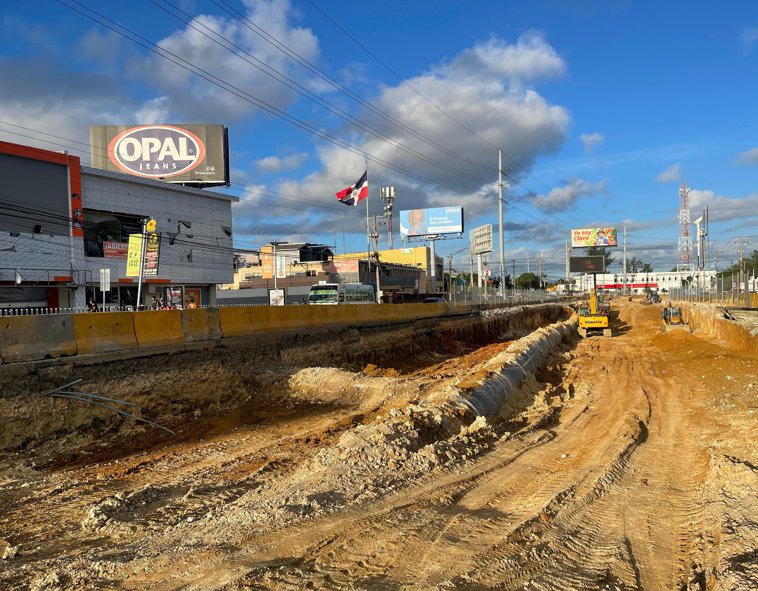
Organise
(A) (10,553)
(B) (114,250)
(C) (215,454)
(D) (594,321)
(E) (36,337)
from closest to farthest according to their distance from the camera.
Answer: (A) (10,553), (C) (215,454), (E) (36,337), (D) (594,321), (B) (114,250)

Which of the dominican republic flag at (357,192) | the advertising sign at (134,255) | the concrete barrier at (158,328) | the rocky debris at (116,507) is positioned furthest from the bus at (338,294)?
the rocky debris at (116,507)

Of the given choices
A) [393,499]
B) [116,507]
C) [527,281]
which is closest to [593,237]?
[527,281]

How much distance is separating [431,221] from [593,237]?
1483 inches

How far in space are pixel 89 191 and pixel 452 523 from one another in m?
34.4

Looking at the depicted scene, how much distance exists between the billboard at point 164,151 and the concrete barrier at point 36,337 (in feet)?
99.9

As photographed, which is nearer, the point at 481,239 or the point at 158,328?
the point at 158,328

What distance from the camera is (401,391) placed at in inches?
542

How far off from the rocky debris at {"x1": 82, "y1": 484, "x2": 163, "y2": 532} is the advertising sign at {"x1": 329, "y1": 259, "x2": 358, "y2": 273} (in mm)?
55307

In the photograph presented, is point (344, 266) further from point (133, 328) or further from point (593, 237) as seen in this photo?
point (593, 237)

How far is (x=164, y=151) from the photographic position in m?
39.9

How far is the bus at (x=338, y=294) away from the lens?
3772 centimetres

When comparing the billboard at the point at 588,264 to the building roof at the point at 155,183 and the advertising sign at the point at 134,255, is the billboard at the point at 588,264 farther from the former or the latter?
the advertising sign at the point at 134,255

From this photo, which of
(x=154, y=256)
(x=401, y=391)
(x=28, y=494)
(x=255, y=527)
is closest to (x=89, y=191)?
(x=154, y=256)

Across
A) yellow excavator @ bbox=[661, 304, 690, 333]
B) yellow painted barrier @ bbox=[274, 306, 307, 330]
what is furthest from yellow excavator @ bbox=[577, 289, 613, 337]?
yellow painted barrier @ bbox=[274, 306, 307, 330]
